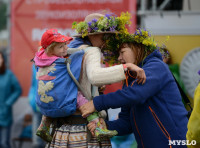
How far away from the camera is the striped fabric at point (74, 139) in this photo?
8.25 feet

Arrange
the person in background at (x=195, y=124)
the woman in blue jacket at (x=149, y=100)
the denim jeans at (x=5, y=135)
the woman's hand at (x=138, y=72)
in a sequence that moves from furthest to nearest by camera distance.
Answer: the denim jeans at (x=5, y=135)
the woman in blue jacket at (x=149, y=100)
the woman's hand at (x=138, y=72)
the person in background at (x=195, y=124)

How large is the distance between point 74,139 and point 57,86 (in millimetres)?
416

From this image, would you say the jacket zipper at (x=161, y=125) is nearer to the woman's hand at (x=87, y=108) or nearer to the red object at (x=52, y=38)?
the woman's hand at (x=87, y=108)

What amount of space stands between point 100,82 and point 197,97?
0.69m

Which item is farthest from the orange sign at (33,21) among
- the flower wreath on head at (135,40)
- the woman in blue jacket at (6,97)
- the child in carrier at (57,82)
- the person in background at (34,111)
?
the child in carrier at (57,82)

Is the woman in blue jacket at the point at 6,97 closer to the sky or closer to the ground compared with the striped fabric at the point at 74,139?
closer to the ground

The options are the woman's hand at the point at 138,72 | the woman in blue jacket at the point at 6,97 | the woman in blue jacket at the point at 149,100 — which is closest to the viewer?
the woman's hand at the point at 138,72

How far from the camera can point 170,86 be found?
2.58 meters

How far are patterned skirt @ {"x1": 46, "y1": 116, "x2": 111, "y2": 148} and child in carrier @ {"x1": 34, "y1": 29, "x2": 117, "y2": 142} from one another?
0.37 feet

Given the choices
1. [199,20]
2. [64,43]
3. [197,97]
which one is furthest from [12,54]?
[197,97]

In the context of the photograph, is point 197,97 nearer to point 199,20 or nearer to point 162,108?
point 162,108

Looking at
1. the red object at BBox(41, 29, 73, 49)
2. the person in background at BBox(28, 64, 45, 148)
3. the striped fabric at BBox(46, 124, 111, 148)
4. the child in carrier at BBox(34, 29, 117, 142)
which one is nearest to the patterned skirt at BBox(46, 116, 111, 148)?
the striped fabric at BBox(46, 124, 111, 148)

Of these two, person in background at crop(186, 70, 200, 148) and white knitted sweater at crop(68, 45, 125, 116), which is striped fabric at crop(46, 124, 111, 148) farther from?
person in background at crop(186, 70, 200, 148)

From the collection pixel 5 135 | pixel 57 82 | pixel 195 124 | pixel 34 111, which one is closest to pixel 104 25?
pixel 57 82
